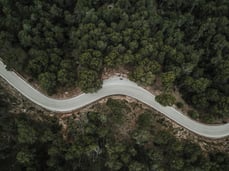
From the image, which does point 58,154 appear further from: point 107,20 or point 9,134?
point 107,20

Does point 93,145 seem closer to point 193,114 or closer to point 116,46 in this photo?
point 116,46

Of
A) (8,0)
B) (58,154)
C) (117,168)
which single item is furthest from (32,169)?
(8,0)

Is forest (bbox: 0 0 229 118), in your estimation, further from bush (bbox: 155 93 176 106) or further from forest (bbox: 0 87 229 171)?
forest (bbox: 0 87 229 171)

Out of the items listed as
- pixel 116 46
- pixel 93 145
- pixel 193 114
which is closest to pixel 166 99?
pixel 193 114

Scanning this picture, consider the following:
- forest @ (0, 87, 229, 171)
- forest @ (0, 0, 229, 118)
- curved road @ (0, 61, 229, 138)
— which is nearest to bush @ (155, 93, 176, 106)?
forest @ (0, 0, 229, 118)

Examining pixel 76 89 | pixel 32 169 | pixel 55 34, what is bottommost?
pixel 32 169
